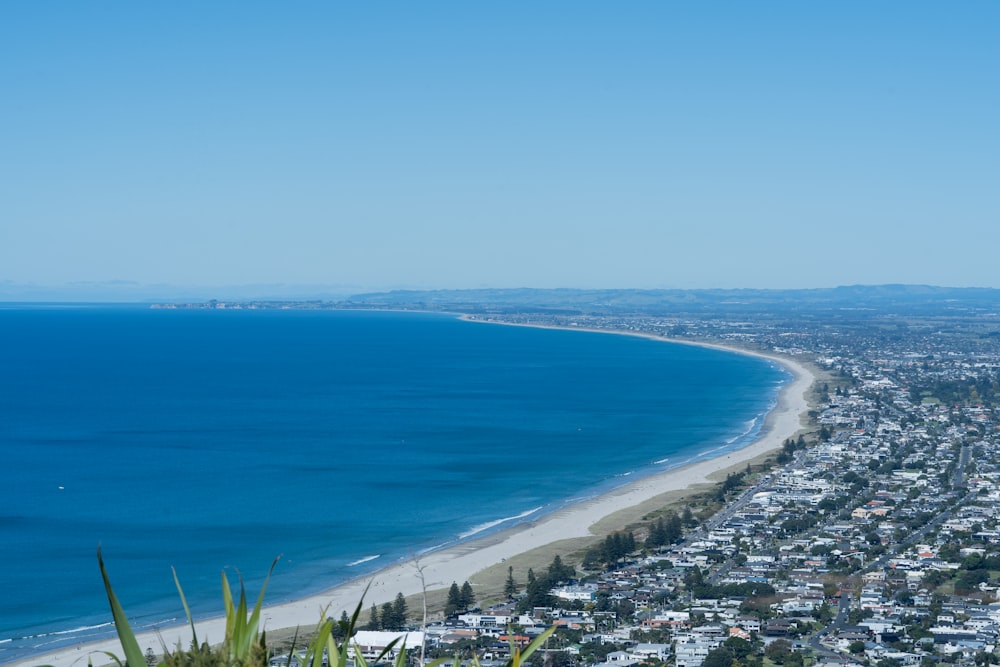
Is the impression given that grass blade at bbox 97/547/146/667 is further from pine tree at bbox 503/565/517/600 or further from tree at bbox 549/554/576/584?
tree at bbox 549/554/576/584

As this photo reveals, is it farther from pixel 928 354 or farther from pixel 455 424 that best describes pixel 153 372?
pixel 928 354

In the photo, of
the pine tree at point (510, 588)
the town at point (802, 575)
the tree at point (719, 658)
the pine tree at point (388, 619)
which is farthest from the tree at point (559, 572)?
the tree at point (719, 658)

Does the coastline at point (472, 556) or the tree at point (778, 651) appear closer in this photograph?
the tree at point (778, 651)

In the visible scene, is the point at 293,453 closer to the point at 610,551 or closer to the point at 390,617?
the point at 610,551

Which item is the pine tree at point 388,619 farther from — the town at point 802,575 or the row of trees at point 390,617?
the town at point 802,575

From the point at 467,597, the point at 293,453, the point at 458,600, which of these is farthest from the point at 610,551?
the point at 293,453

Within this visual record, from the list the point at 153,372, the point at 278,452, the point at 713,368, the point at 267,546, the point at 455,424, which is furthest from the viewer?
the point at 713,368

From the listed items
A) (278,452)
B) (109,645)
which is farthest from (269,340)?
(109,645)
